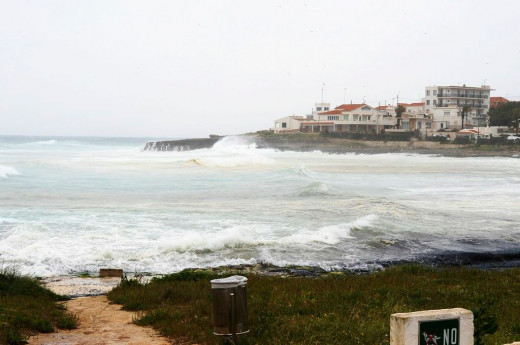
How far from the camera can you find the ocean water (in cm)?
1670

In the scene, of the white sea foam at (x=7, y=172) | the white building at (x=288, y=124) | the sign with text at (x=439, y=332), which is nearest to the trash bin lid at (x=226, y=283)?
the sign with text at (x=439, y=332)

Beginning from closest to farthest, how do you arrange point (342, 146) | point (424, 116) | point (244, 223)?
point (244, 223)
point (342, 146)
point (424, 116)

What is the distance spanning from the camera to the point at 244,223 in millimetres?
22562

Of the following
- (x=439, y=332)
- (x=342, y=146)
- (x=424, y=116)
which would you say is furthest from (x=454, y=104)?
(x=439, y=332)

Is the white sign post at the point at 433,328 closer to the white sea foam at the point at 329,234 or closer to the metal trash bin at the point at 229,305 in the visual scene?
the metal trash bin at the point at 229,305

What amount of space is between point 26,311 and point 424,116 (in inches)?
4545

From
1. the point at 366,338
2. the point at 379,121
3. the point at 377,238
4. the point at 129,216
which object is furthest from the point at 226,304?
the point at 379,121

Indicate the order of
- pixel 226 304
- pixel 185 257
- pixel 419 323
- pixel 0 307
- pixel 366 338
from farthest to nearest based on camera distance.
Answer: pixel 185 257, pixel 0 307, pixel 366 338, pixel 226 304, pixel 419 323

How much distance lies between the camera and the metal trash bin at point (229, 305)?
22.5 feet

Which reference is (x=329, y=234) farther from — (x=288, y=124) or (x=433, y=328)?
(x=288, y=124)

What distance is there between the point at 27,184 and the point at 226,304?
112ft

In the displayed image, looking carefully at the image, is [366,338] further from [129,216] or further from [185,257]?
[129,216]

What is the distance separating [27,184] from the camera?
38.4m

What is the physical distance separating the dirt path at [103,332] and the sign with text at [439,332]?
435cm
